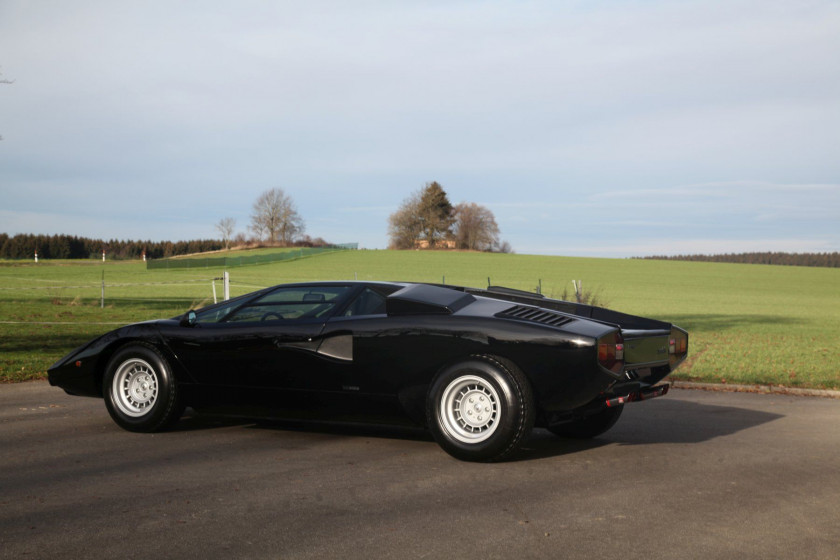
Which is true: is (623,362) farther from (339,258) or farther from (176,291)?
(339,258)

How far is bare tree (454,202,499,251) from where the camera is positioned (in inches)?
4719

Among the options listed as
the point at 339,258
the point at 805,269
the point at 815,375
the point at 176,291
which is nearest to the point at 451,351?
the point at 815,375

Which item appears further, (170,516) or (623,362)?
(623,362)

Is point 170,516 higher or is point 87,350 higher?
point 87,350

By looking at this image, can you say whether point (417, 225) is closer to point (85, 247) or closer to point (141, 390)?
point (85, 247)

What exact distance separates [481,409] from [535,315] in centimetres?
84

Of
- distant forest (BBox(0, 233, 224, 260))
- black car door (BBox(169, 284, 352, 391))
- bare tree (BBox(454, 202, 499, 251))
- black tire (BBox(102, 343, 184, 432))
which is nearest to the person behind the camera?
black car door (BBox(169, 284, 352, 391))

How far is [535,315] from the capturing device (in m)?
6.31

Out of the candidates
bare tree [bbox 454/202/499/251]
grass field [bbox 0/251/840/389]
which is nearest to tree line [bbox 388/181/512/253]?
bare tree [bbox 454/202/499/251]

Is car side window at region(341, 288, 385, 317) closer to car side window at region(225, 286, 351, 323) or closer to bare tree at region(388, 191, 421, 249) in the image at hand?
car side window at region(225, 286, 351, 323)

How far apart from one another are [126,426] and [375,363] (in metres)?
2.39

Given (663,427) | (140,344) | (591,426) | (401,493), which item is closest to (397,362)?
(401,493)

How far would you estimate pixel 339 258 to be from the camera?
83.9 meters

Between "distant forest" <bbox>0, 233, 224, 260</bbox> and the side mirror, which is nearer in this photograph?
the side mirror
